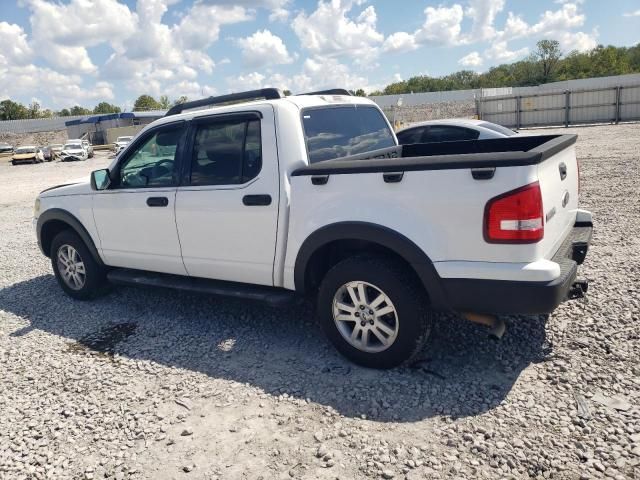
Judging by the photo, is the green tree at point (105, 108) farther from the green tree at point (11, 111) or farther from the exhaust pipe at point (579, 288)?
the exhaust pipe at point (579, 288)

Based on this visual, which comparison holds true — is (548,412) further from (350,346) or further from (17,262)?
(17,262)

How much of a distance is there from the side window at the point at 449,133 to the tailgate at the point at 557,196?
542 cm

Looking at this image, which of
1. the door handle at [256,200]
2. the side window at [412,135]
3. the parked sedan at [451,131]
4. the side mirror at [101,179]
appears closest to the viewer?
the door handle at [256,200]

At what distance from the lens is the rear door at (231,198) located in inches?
155

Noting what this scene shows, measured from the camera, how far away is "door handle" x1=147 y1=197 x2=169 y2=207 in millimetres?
4508

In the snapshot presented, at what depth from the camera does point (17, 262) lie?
25.7ft

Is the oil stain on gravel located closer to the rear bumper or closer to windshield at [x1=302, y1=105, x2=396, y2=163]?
windshield at [x1=302, y1=105, x2=396, y2=163]

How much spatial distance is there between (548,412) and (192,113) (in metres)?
3.60

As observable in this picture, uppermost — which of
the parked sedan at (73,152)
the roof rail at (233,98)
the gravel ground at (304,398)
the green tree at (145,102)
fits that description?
the green tree at (145,102)

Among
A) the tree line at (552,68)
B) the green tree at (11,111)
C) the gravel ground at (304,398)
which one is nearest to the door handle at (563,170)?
the gravel ground at (304,398)

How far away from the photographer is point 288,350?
4.15 m

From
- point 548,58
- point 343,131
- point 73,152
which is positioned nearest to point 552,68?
point 548,58

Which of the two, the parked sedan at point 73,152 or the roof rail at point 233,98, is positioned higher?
the roof rail at point 233,98

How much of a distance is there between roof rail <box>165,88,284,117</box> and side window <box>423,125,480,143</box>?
5659 millimetres
